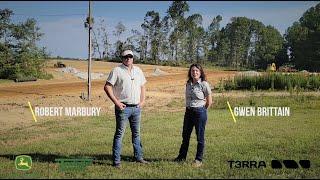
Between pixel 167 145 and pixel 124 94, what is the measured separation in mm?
2385

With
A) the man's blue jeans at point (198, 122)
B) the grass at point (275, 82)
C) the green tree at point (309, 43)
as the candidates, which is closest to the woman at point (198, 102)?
the man's blue jeans at point (198, 122)

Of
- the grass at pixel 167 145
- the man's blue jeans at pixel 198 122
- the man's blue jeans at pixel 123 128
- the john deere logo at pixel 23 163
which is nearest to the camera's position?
the grass at pixel 167 145

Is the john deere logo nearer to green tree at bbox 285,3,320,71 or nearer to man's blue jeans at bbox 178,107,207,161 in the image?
man's blue jeans at bbox 178,107,207,161

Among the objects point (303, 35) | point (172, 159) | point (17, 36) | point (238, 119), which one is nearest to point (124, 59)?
point (172, 159)

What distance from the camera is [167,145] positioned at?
9.42 meters

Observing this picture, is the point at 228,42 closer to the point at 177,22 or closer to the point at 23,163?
the point at 177,22

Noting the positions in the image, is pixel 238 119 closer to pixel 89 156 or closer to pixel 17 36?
pixel 89 156

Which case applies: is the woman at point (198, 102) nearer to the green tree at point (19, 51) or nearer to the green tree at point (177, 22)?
the green tree at point (19, 51)

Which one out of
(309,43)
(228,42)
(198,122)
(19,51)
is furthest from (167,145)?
(228,42)

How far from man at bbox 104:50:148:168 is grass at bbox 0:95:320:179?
51 centimetres

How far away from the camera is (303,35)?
63250mm

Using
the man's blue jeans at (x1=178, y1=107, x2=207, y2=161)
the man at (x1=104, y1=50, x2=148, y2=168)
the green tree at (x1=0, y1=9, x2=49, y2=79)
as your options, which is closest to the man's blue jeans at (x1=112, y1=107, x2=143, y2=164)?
the man at (x1=104, y1=50, x2=148, y2=168)

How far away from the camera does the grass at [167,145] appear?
6.95m

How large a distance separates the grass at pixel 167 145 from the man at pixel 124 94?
1.68ft
